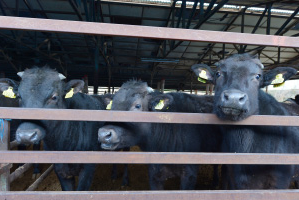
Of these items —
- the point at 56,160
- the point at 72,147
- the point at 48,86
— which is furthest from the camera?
the point at 72,147

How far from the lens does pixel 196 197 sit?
1.63m

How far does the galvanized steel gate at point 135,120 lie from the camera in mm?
1504

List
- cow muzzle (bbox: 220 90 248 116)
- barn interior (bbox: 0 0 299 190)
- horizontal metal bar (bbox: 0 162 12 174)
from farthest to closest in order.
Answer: barn interior (bbox: 0 0 299 190) < horizontal metal bar (bbox: 0 162 12 174) < cow muzzle (bbox: 220 90 248 116)

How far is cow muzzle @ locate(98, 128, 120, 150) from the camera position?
2275mm

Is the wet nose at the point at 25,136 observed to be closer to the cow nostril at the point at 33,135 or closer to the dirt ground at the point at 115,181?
the cow nostril at the point at 33,135

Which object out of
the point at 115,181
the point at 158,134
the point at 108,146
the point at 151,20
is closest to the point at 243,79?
the point at 158,134

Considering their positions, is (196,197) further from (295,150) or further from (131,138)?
(295,150)

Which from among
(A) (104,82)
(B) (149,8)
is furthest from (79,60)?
(B) (149,8)

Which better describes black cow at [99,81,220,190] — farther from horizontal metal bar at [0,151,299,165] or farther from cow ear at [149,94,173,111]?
horizontal metal bar at [0,151,299,165]

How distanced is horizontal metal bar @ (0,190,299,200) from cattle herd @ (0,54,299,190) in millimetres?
603

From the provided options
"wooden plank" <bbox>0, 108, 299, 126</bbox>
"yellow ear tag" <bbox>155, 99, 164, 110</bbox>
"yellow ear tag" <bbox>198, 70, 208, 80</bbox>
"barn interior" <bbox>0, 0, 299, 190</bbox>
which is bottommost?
"wooden plank" <bbox>0, 108, 299, 126</bbox>

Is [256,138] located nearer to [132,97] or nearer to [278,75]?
[278,75]

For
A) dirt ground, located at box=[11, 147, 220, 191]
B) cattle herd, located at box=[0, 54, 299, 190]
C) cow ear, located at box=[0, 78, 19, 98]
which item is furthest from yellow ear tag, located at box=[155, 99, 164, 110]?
dirt ground, located at box=[11, 147, 220, 191]

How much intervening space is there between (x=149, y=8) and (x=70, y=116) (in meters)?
6.31
